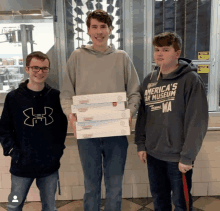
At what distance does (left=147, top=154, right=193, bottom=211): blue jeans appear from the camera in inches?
57.5

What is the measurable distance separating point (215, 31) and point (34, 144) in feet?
5.99

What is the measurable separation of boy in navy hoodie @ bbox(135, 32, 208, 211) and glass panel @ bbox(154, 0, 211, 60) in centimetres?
69

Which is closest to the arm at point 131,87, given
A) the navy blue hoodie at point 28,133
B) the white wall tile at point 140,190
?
the navy blue hoodie at point 28,133

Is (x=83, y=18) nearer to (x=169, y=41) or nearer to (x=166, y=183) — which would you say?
(x=169, y=41)

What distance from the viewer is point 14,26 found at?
207cm

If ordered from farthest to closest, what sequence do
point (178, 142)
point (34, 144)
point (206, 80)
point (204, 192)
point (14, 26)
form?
point (204, 192) → point (206, 80) → point (14, 26) → point (34, 144) → point (178, 142)

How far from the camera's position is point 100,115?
1.50m

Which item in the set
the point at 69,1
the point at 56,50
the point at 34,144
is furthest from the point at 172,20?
the point at 34,144

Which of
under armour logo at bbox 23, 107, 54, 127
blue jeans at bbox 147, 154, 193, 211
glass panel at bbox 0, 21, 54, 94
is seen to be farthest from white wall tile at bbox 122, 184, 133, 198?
glass panel at bbox 0, 21, 54, 94

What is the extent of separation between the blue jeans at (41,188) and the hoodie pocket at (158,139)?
2.37 feet

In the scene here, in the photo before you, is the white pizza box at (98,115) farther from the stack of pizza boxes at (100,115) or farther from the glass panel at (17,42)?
the glass panel at (17,42)

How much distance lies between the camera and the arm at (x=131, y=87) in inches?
63.4

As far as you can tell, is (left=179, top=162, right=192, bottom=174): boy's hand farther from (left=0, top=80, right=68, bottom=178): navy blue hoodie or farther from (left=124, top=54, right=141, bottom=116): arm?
(left=0, top=80, right=68, bottom=178): navy blue hoodie

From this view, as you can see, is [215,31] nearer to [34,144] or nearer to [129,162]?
[129,162]
